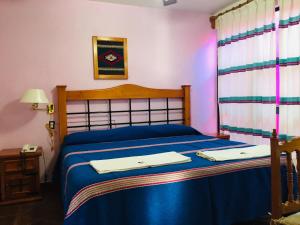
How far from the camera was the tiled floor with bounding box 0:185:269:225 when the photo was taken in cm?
244

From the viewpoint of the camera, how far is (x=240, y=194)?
2016 millimetres

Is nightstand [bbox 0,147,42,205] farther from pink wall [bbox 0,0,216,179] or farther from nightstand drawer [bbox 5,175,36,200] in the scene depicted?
pink wall [bbox 0,0,216,179]

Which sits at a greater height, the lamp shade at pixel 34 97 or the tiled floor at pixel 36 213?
the lamp shade at pixel 34 97

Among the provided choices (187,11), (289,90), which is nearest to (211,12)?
(187,11)

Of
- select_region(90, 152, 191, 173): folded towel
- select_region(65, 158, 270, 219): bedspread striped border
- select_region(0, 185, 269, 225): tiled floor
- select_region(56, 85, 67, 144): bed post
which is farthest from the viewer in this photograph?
select_region(56, 85, 67, 144): bed post

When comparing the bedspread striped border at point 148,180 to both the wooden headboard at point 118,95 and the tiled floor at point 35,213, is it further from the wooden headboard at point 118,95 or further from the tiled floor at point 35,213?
the wooden headboard at point 118,95

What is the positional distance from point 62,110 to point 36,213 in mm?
1225

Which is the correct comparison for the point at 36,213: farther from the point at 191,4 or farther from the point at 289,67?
the point at 191,4

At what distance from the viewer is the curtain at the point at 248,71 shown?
3178 millimetres

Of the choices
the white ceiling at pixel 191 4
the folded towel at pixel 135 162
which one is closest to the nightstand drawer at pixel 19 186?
the folded towel at pixel 135 162

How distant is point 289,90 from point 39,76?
2.94 meters

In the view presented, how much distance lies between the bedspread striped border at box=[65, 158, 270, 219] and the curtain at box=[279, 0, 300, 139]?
1.05 m

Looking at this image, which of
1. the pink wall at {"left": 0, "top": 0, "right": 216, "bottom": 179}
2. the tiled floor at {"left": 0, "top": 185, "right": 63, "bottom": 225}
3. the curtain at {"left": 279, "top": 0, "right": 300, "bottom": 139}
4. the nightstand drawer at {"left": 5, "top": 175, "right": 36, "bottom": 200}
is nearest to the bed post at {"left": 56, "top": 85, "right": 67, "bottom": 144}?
the pink wall at {"left": 0, "top": 0, "right": 216, "bottom": 179}

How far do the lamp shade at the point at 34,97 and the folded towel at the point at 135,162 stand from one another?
1299mm
